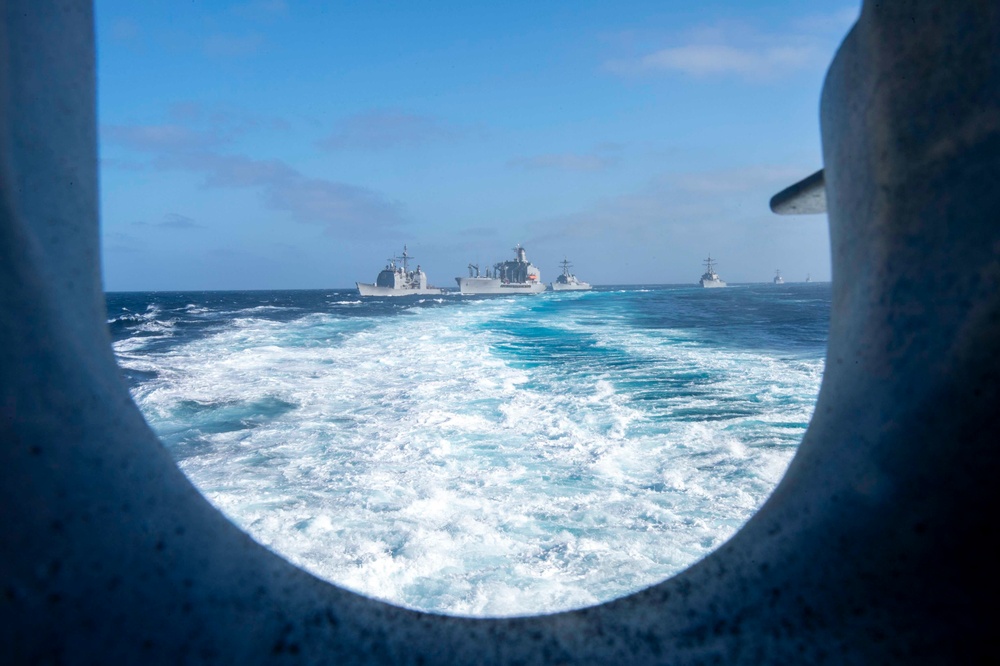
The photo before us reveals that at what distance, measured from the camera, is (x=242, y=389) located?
1175 cm

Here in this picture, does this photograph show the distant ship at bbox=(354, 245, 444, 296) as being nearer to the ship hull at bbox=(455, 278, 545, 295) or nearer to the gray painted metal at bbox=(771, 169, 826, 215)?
the ship hull at bbox=(455, 278, 545, 295)

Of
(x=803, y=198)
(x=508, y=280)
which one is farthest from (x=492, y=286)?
(x=803, y=198)

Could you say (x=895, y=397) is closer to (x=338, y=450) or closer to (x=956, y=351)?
(x=956, y=351)

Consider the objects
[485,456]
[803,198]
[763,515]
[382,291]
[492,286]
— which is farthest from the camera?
[492,286]

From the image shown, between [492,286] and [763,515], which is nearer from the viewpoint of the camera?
[763,515]

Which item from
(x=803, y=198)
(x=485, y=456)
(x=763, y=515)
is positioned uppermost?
(x=803, y=198)

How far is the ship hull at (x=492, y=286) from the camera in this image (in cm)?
7612

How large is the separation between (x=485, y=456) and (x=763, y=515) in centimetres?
610

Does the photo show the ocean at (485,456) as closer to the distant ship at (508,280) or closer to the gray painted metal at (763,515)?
the gray painted metal at (763,515)

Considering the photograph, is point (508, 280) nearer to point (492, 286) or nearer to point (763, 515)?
point (492, 286)

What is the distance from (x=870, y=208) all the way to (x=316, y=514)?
5.58 metres

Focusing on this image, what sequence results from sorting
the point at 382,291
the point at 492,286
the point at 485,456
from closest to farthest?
the point at 485,456, the point at 382,291, the point at 492,286

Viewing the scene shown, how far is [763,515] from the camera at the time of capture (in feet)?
6.01

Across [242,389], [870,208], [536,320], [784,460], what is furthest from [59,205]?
[536,320]
